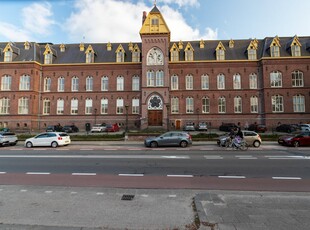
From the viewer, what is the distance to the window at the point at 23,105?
126 ft

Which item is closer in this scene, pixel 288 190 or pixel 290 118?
pixel 288 190

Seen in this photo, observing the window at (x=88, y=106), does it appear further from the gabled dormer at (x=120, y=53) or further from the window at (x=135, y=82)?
the gabled dormer at (x=120, y=53)

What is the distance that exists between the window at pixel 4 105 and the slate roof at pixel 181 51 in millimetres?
8118

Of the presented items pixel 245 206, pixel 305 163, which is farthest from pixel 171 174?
pixel 305 163

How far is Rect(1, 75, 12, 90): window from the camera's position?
3928cm

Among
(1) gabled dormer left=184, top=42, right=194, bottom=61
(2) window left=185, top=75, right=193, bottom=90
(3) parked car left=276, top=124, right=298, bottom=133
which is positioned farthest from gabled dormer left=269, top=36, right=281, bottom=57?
(2) window left=185, top=75, right=193, bottom=90

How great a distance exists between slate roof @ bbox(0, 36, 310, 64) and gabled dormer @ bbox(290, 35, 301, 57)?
64 cm

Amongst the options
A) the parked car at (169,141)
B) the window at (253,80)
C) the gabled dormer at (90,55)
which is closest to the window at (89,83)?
the gabled dormer at (90,55)

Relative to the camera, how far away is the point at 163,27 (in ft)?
122

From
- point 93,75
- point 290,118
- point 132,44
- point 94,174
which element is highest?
point 132,44

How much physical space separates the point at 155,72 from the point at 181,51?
8.10 meters

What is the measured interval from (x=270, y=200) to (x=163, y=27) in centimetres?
3712

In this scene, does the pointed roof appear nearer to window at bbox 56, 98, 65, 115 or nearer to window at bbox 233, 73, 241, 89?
window at bbox 233, 73, 241, 89

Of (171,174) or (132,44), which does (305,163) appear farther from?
(132,44)
